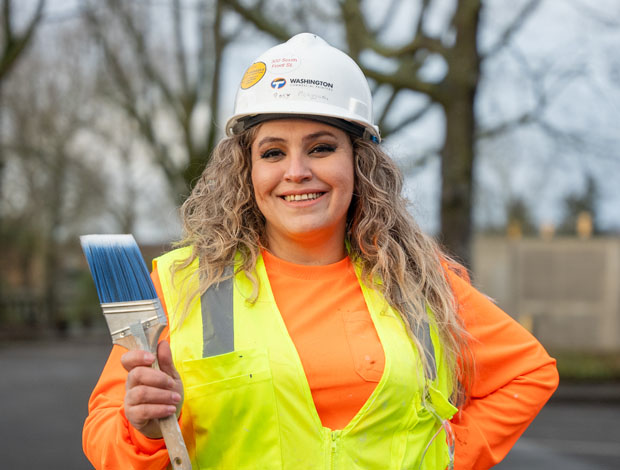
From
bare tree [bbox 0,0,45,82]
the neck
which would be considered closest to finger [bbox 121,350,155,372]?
the neck

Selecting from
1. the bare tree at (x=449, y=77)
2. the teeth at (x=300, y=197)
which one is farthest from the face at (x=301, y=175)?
the bare tree at (x=449, y=77)

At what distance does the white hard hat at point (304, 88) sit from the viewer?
2.11 metres

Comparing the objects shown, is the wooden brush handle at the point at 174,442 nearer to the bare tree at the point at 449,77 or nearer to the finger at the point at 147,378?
the finger at the point at 147,378

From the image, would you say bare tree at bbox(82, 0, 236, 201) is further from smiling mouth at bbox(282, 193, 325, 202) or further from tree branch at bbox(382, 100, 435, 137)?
smiling mouth at bbox(282, 193, 325, 202)

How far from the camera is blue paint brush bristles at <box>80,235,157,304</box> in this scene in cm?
182

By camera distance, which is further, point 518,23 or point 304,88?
point 518,23

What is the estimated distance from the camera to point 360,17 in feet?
23.5

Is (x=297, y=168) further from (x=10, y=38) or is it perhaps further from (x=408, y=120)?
(x=408, y=120)

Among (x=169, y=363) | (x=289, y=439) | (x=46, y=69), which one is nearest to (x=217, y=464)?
(x=289, y=439)

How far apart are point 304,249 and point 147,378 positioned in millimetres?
737

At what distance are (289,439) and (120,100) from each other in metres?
12.1

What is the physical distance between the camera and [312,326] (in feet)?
6.79

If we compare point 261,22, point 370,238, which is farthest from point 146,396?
point 261,22

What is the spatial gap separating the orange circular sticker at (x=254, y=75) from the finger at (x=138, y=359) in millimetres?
916
